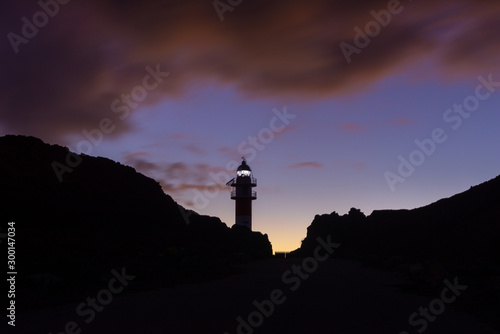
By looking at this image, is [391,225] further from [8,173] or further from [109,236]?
[8,173]

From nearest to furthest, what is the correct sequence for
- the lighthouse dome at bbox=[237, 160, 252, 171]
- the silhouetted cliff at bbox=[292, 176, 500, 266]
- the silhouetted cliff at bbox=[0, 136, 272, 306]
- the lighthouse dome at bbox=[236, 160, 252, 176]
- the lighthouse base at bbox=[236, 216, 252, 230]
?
the silhouetted cliff at bbox=[0, 136, 272, 306], the silhouetted cliff at bbox=[292, 176, 500, 266], the lighthouse base at bbox=[236, 216, 252, 230], the lighthouse dome at bbox=[236, 160, 252, 176], the lighthouse dome at bbox=[237, 160, 252, 171]

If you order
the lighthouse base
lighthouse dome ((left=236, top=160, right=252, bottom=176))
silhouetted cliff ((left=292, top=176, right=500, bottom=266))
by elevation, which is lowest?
silhouetted cliff ((left=292, top=176, right=500, bottom=266))

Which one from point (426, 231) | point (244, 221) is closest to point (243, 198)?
point (244, 221)

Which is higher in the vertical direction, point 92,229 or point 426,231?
point 92,229

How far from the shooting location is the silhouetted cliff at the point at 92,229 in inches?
650

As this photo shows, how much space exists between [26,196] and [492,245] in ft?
93.4

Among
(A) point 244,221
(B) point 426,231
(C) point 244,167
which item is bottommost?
(B) point 426,231

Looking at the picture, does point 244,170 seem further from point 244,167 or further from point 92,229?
A: point 92,229

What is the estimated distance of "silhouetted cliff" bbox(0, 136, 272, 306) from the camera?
16.5 m

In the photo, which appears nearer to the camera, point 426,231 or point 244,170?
point 426,231

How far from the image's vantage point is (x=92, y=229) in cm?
2902

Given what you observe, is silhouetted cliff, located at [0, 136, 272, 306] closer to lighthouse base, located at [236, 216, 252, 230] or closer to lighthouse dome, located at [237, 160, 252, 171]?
lighthouse base, located at [236, 216, 252, 230]

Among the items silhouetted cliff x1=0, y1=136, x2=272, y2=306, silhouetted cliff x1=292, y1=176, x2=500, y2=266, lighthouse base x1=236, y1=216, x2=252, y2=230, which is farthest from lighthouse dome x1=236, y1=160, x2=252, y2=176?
silhouetted cliff x1=292, y1=176, x2=500, y2=266

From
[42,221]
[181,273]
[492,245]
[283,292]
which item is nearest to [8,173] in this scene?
[42,221]
